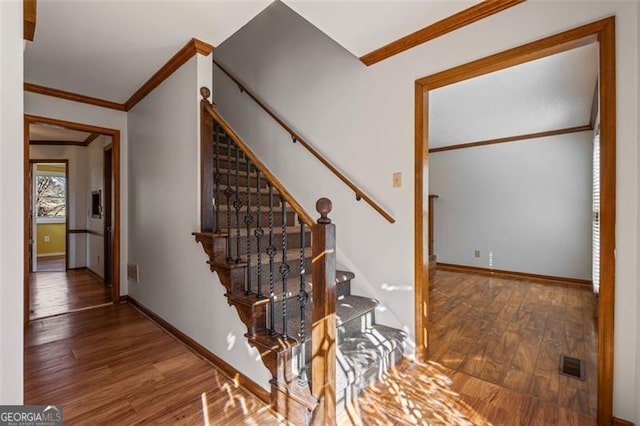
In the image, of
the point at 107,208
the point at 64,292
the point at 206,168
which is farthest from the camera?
the point at 107,208

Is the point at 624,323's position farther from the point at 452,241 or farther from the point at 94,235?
the point at 94,235

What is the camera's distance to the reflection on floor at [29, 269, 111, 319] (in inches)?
129

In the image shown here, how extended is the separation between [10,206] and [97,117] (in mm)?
3253

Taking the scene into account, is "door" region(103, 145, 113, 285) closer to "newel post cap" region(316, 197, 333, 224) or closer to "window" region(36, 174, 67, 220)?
"window" region(36, 174, 67, 220)

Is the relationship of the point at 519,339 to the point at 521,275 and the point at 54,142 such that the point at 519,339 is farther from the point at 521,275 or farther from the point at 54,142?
the point at 54,142

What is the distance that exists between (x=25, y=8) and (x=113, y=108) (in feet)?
9.13

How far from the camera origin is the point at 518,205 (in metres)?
4.76

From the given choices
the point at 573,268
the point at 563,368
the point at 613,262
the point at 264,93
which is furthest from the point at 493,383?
the point at 573,268

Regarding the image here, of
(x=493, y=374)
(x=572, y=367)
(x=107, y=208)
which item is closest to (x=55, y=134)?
(x=107, y=208)

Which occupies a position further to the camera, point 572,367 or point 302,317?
point 572,367

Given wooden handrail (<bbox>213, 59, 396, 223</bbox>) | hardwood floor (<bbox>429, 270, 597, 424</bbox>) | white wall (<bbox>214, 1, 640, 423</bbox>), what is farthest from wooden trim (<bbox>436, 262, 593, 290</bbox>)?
wooden handrail (<bbox>213, 59, 396, 223</bbox>)

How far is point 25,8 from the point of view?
1.07 meters

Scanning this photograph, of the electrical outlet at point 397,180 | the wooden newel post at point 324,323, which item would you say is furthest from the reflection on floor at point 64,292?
the electrical outlet at point 397,180

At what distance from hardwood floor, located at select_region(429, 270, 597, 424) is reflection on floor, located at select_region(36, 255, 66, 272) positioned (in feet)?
21.3
